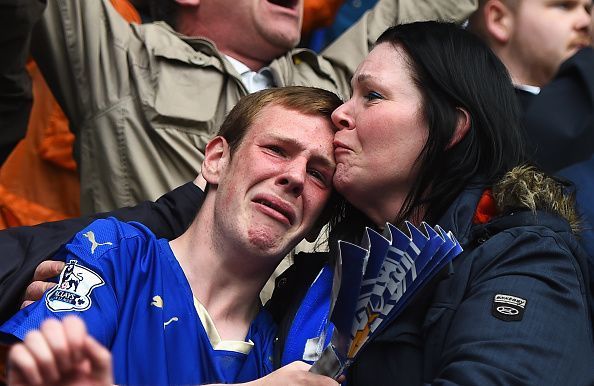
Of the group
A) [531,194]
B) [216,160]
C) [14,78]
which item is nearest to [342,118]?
[216,160]

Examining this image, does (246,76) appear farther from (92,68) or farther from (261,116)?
(261,116)

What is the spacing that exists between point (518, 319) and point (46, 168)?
240 centimetres

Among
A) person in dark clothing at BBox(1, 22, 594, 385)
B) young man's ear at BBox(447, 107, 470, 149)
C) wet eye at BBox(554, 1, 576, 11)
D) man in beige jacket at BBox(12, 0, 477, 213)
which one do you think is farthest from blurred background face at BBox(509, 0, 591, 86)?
young man's ear at BBox(447, 107, 470, 149)

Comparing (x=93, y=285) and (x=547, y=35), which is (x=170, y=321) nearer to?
(x=93, y=285)

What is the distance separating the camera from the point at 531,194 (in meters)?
2.78

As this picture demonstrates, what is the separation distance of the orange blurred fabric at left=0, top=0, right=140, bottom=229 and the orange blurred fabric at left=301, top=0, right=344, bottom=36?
762 mm

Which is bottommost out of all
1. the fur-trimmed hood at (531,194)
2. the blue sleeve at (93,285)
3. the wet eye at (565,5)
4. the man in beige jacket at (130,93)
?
the man in beige jacket at (130,93)

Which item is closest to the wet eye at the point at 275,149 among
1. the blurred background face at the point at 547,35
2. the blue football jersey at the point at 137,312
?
the blue football jersey at the point at 137,312

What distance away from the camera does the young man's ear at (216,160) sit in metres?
3.15

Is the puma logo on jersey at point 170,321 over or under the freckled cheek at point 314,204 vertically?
under

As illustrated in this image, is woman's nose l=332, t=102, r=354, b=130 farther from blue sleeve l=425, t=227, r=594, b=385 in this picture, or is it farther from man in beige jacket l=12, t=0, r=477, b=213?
man in beige jacket l=12, t=0, r=477, b=213

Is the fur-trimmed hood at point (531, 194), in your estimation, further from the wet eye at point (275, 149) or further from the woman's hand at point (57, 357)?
Answer: the woman's hand at point (57, 357)

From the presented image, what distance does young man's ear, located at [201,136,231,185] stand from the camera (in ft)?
10.3

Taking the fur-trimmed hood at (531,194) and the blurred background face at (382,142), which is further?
the blurred background face at (382,142)
